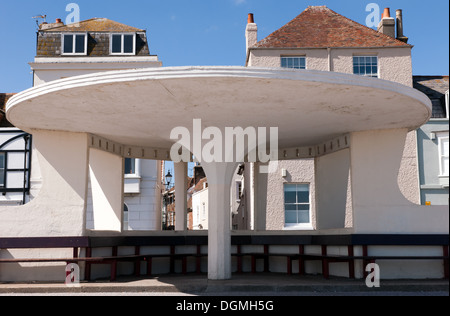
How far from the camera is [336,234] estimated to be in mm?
14531

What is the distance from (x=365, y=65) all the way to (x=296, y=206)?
24.4 ft

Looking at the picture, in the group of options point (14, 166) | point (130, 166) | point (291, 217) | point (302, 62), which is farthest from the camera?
point (130, 166)

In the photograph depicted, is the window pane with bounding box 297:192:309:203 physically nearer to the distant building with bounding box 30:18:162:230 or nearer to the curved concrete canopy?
the distant building with bounding box 30:18:162:230

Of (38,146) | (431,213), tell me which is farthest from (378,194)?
(38,146)

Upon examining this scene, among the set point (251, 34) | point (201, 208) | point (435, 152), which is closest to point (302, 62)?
point (251, 34)

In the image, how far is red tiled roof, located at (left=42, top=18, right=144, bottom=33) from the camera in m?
29.2

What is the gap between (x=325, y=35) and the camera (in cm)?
2608

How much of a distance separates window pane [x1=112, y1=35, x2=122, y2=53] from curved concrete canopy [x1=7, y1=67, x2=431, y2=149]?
15.1 meters

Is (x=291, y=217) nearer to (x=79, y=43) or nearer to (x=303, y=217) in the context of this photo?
(x=303, y=217)

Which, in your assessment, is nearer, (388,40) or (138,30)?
(388,40)

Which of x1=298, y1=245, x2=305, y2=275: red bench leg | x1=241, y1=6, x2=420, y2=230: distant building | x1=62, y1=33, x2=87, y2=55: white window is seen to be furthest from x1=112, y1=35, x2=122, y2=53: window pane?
x1=298, y1=245, x2=305, y2=275: red bench leg

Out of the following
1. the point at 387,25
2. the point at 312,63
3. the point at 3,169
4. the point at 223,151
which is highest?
the point at 387,25
